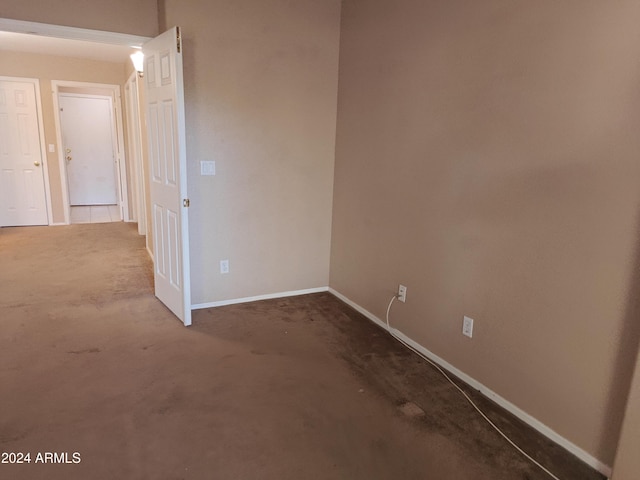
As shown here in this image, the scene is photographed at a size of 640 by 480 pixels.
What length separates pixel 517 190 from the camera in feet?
6.95

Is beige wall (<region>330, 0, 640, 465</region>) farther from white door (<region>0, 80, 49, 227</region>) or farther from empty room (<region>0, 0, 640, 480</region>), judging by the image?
white door (<region>0, 80, 49, 227</region>)

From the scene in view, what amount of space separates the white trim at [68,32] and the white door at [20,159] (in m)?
3.89

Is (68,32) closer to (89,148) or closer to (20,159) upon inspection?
(20,159)

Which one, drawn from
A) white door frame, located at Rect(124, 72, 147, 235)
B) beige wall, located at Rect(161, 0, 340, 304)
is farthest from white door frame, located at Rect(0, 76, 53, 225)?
beige wall, located at Rect(161, 0, 340, 304)

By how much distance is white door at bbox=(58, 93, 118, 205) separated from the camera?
316 inches

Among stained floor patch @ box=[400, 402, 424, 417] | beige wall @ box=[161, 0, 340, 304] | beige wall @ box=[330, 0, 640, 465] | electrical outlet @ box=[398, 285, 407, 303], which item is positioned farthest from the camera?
beige wall @ box=[161, 0, 340, 304]

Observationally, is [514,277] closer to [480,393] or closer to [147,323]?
[480,393]

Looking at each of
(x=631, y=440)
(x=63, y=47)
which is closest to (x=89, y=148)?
(x=63, y=47)

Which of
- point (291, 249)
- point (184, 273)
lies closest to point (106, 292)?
point (184, 273)

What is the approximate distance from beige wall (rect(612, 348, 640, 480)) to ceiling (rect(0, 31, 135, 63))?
5750 mm

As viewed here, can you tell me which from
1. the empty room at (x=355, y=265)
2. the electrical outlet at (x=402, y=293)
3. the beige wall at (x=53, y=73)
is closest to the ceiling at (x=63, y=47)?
the beige wall at (x=53, y=73)

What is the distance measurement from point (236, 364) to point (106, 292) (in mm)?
1869

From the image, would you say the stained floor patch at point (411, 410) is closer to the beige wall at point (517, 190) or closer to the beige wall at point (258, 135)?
the beige wall at point (517, 190)

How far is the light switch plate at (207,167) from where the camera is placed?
3.28m
